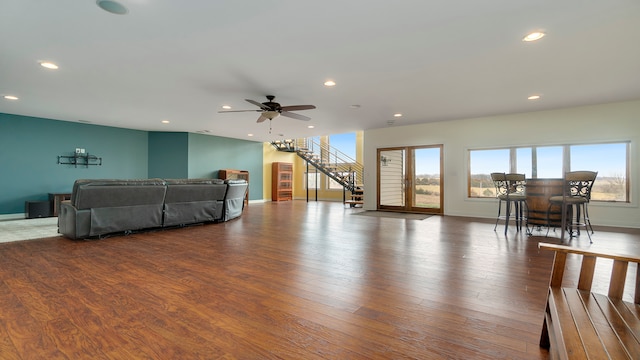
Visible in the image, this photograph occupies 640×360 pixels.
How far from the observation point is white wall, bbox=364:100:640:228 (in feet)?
19.7

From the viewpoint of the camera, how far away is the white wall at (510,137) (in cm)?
600

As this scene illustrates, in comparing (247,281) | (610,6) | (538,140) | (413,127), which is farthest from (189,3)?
(538,140)

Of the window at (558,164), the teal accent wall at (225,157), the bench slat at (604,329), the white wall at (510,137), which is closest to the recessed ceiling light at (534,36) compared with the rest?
the bench slat at (604,329)

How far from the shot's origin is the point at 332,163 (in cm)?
1272

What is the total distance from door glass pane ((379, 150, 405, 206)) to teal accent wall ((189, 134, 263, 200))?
561 cm

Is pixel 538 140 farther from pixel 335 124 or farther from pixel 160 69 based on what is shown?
pixel 160 69

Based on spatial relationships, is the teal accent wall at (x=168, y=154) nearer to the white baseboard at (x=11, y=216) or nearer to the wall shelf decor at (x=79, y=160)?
the wall shelf decor at (x=79, y=160)

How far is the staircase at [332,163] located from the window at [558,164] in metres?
4.16

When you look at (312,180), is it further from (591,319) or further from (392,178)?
(591,319)

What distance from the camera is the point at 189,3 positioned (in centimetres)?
267

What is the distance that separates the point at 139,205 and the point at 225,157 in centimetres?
619

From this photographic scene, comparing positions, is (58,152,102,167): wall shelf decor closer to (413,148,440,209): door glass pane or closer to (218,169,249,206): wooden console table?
(218,169,249,206): wooden console table

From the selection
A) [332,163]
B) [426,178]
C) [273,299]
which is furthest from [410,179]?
[273,299]

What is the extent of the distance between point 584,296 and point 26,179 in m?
10.9
